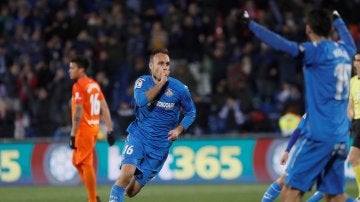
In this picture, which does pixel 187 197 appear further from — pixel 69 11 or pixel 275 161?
pixel 69 11

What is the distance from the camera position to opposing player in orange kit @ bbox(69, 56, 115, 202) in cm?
1166

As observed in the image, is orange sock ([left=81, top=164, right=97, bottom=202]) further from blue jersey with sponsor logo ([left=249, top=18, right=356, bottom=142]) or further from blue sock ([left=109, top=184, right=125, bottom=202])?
blue jersey with sponsor logo ([left=249, top=18, right=356, bottom=142])

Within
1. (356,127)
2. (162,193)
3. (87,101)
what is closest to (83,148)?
(87,101)

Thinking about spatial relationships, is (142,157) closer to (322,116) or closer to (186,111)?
(186,111)

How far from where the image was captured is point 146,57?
1952cm

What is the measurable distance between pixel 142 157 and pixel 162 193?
4.70 metres

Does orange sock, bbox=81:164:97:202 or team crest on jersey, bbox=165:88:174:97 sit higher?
team crest on jersey, bbox=165:88:174:97

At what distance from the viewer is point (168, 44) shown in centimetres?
1967

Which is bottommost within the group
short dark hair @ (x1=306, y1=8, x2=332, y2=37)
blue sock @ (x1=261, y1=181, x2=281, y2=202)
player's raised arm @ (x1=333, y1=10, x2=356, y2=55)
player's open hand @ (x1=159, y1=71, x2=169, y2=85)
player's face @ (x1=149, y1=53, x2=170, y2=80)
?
blue sock @ (x1=261, y1=181, x2=281, y2=202)

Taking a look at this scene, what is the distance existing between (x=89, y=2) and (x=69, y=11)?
99 centimetres

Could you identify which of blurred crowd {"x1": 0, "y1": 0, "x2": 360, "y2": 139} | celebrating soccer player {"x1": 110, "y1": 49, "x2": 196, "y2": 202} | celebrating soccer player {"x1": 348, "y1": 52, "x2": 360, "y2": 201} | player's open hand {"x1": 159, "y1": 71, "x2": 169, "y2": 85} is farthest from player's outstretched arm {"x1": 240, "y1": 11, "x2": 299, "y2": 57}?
blurred crowd {"x1": 0, "y1": 0, "x2": 360, "y2": 139}

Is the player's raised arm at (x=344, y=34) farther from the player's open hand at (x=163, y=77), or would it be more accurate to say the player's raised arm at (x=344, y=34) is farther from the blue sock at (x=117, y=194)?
the blue sock at (x=117, y=194)

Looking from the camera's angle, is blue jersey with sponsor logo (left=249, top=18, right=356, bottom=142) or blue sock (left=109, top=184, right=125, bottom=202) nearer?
blue jersey with sponsor logo (left=249, top=18, right=356, bottom=142)

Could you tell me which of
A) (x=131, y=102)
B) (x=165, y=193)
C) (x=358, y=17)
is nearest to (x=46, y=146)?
(x=131, y=102)
